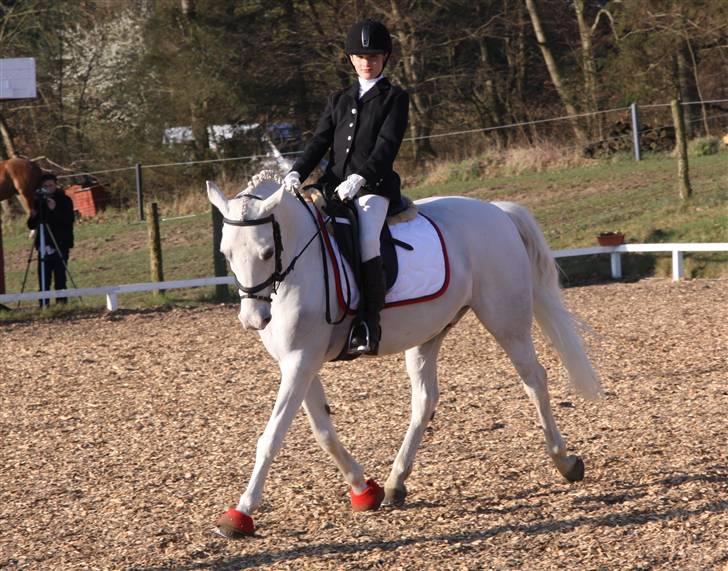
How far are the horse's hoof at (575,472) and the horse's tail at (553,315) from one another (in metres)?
0.61

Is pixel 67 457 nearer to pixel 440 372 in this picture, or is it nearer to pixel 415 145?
pixel 440 372

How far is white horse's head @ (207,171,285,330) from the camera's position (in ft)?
16.7

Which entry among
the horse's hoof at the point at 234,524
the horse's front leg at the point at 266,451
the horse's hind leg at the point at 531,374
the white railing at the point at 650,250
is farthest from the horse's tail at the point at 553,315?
the white railing at the point at 650,250

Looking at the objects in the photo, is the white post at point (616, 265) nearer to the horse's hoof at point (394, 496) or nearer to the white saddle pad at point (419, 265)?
the white saddle pad at point (419, 265)

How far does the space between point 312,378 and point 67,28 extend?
24.1 metres

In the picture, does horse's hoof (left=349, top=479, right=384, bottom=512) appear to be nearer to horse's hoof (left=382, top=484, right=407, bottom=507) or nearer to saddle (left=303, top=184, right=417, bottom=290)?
horse's hoof (left=382, top=484, right=407, bottom=507)

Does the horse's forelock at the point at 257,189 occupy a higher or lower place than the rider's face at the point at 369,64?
lower

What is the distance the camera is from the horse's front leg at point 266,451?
5242 mm

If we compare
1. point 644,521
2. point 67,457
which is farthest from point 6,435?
point 644,521

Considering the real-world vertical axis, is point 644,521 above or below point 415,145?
below

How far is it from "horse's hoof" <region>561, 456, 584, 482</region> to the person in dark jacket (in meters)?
1.23

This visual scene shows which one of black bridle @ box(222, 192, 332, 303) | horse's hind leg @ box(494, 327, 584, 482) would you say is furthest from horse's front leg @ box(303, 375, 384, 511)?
horse's hind leg @ box(494, 327, 584, 482)

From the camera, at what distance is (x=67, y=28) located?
27.8m

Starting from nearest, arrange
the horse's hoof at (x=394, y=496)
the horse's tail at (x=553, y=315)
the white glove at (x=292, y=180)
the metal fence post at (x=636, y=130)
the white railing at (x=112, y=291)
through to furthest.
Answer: the white glove at (x=292, y=180) → the horse's hoof at (x=394, y=496) → the horse's tail at (x=553, y=315) → the white railing at (x=112, y=291) → the metal fence post at (x=636, y=130)
